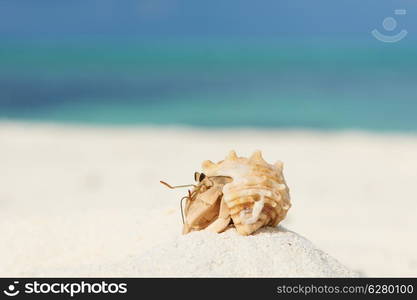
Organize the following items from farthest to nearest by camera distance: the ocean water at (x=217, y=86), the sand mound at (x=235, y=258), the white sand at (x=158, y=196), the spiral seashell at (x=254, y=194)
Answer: the ocean water at (x=217, y=86)
the white sand at (x=158, y=196)
the spiral seashell at (x=254, y=194)
the sand mound at (x=235, y=258)

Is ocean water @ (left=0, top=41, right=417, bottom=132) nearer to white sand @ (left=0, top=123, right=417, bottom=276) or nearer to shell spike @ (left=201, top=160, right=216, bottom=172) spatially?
white sand @ (left=0, top=123, right=417, bottom=276)

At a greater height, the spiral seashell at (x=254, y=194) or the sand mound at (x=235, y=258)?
the spiral seashell at (x=254, y=194)

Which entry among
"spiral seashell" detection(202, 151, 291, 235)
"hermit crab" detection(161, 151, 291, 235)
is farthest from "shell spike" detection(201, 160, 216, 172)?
"spiral seashell" detection(202, 151, 291, 235)

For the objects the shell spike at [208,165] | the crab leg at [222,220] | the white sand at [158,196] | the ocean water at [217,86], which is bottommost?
the crab leg at [222,220]

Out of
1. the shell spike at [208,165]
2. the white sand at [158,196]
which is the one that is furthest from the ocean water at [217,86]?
the shell spike at [208,165]

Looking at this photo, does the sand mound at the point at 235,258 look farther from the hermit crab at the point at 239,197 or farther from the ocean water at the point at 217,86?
the ocean water at the point at 217,86

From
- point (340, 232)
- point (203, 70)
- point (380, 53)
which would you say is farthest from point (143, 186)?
point (380, 53)

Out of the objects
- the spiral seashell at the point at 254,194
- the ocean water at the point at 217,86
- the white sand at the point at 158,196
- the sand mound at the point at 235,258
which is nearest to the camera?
the sand mound at the point at 235,258
